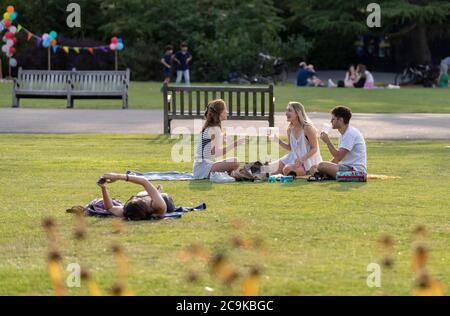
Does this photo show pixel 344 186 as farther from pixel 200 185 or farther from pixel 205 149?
pixel 205 149

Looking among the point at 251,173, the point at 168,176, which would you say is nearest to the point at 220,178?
the point at 251,173

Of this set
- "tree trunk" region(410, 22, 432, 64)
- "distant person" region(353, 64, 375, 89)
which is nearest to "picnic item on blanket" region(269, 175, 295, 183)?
"distant person" region(353, 64, 375, 89)

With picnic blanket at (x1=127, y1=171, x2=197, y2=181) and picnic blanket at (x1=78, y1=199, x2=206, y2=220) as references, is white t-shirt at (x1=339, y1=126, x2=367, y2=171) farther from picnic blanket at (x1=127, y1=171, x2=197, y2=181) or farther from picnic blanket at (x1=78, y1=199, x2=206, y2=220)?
picnic blanket at (x1=78, y1=199, x2=206, y2=220)

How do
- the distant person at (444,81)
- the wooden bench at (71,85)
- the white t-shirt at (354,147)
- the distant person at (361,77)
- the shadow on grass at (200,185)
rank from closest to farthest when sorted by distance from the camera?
1. the shadow on grass at (200,185)
2. the white t-shirt at (354,147)
3. the wooden bench at (71,85)
4. the distant person at (361,77)
5. the distant person at (444,81)

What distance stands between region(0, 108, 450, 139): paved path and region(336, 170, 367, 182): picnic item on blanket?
7079mm

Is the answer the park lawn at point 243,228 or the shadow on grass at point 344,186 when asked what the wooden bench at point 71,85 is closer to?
the park lawn at point 243,228

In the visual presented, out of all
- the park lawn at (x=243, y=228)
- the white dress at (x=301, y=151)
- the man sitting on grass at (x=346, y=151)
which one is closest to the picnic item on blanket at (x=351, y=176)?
the man sitting on grass at (x=346, y=151)

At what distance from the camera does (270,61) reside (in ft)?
159

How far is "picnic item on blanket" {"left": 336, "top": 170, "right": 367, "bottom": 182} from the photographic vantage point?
13.6 metres

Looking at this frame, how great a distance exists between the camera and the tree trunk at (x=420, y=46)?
52.8 meters

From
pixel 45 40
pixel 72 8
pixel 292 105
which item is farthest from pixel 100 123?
pixel 72 8

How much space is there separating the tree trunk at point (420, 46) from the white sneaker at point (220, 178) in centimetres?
3989

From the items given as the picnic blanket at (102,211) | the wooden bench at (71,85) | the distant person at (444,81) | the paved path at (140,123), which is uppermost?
the picnic blanket at (102,211)

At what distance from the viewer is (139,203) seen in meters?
10.3
